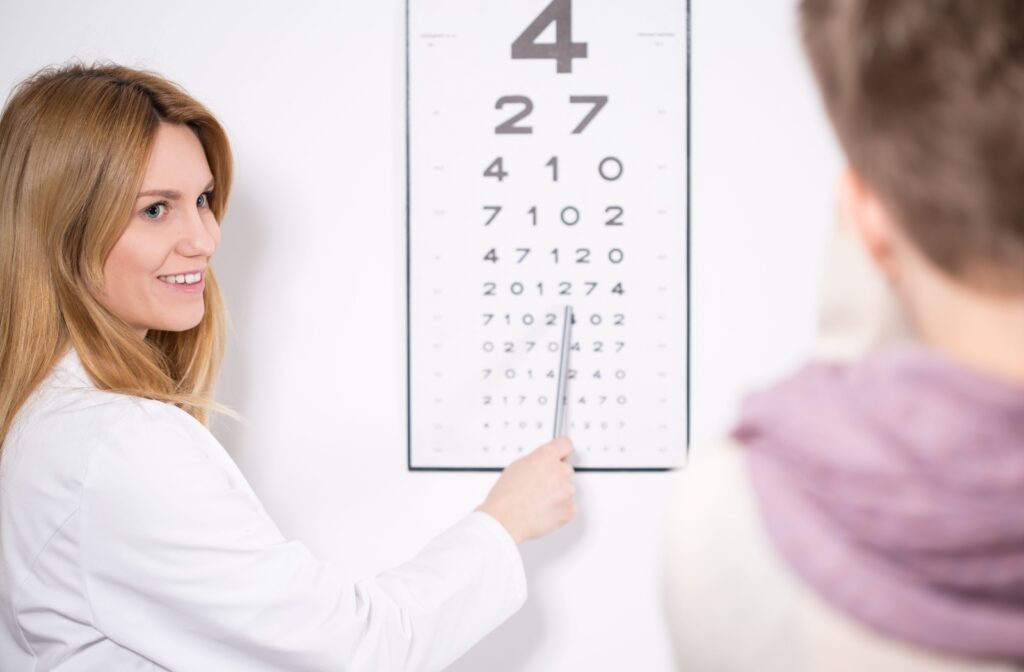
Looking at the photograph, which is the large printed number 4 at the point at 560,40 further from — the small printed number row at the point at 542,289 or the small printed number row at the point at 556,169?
the small printed number row at the point at 542,289

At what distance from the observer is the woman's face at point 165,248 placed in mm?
1014

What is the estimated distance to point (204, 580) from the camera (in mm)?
893

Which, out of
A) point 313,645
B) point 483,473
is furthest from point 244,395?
point 313,645

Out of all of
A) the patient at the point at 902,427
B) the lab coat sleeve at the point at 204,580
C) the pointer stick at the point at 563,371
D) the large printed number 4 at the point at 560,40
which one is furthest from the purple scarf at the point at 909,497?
the large printed number 4 at the point at 560,40

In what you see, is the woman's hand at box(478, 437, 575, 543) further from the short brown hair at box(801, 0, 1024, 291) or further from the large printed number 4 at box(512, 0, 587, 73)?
the short brown hair at box(801, 0, 1024, 291)

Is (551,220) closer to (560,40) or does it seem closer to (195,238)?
(560,40)

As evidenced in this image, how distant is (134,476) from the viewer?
2.92 ft

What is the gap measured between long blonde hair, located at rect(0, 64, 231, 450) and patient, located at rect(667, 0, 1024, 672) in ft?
2.39

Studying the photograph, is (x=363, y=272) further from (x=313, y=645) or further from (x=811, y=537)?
(x=811, y=537)

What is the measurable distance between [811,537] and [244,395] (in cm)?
98

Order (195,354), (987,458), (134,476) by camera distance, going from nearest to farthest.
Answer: (987,458) → (134,476) → (195,354)

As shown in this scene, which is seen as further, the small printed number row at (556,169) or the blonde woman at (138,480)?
the small printed number row at (556,169)

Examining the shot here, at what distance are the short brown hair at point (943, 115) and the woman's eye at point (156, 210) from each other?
0.82 m

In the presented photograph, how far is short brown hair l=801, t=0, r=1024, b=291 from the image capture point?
0.38 m
